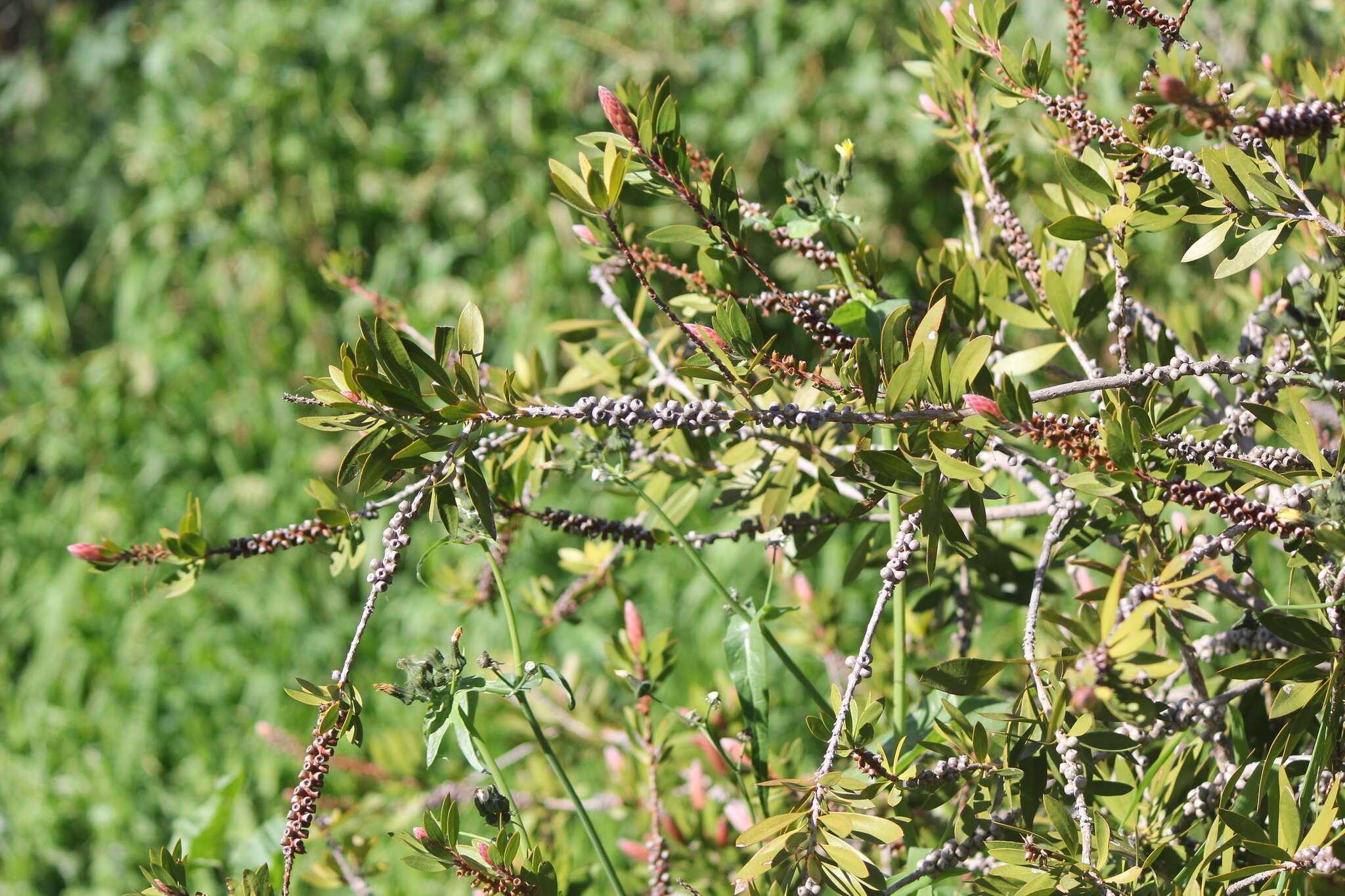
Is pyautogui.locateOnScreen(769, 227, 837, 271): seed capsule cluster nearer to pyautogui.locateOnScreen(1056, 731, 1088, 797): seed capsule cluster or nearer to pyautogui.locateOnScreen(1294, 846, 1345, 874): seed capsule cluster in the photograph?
pyautogui.locateOnScreen(1056, 731, 1088, 797): seed capsule cluster

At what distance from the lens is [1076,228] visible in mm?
744

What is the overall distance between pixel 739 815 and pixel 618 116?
0.62m

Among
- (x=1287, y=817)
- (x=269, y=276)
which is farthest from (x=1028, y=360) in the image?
(x=269, y=276)

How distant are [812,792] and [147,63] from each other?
3218 mm

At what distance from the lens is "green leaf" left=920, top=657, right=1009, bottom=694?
61 centimetres

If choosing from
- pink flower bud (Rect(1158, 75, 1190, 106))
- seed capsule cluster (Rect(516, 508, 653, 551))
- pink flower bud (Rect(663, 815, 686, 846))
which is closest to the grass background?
pink flower bud (Rect(663, 815, 686, 846))

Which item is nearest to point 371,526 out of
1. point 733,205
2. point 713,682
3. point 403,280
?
point 403,280

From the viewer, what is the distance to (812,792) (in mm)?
636

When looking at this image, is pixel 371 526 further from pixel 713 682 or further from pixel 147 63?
pixel 147 63

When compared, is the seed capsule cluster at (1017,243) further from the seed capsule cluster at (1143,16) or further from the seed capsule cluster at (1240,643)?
the seed capsule cluster at (1240,643)

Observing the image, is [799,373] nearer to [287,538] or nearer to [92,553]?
[287,538]

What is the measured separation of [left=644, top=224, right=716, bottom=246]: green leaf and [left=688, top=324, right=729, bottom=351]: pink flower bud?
84 millimetres

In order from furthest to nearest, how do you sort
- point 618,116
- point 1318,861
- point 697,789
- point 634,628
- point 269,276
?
point 269,276 < point 697,789 < point 634,628 < point 618,116 < point 1318,861

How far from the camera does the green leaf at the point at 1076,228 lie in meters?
0.74
